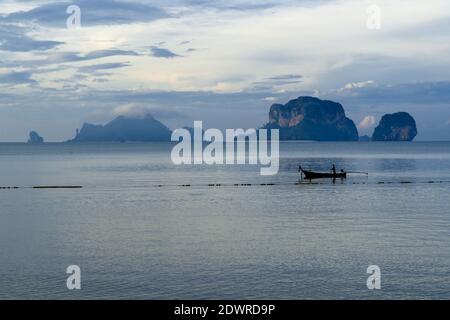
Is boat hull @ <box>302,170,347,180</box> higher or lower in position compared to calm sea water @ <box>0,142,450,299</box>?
higher

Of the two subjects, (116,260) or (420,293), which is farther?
(116,260)

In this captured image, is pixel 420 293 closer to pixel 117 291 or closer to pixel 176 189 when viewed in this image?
pixel 117 291

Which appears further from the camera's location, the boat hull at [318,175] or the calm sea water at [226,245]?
the boat hull at [318,175]

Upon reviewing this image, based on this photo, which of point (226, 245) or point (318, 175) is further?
point (318, 175)

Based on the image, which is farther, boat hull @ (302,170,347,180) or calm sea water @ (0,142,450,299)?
boat hull @ (302,170,347,180)

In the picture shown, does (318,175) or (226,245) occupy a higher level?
(318,175)

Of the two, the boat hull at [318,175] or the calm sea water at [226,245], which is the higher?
the boat hull at [318,175]

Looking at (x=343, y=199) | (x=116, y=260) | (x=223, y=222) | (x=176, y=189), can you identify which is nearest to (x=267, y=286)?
(x=116, y=260)

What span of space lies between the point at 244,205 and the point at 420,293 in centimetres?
3915
